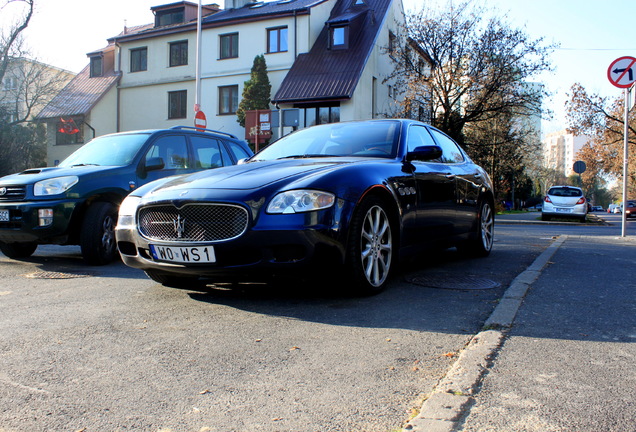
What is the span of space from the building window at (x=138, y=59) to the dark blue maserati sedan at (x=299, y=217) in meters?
33.2

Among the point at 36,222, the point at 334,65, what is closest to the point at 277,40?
the point at 334,65

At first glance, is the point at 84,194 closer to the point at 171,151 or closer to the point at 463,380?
the point at 171,151

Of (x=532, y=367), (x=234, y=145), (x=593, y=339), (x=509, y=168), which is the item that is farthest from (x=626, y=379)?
(x=509, y=168)

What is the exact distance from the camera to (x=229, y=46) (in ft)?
109

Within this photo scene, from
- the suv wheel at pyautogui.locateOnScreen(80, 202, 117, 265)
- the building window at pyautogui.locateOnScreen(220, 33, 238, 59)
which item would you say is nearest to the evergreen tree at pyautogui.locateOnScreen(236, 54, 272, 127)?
the building window at pyautogui.locateOnScreen(220, 33, 238, 59)

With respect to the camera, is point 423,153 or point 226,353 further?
point 423,153

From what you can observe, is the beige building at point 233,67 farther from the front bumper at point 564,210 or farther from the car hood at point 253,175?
the car hood at point 253,175

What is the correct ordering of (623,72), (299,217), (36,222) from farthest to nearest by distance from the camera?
(623,72) → (36,222) → (299,217)

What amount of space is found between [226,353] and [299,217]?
4.06ft

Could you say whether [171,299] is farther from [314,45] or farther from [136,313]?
[314,45]

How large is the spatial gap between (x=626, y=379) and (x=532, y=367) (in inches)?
15.5

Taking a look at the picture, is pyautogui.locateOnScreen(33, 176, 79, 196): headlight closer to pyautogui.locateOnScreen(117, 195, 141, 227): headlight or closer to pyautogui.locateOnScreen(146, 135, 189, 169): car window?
pyautogui.locateOnScreen(146, 135, 189, 169): car window

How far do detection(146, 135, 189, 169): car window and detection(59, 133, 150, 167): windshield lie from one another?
174mm

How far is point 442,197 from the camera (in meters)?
5.92
